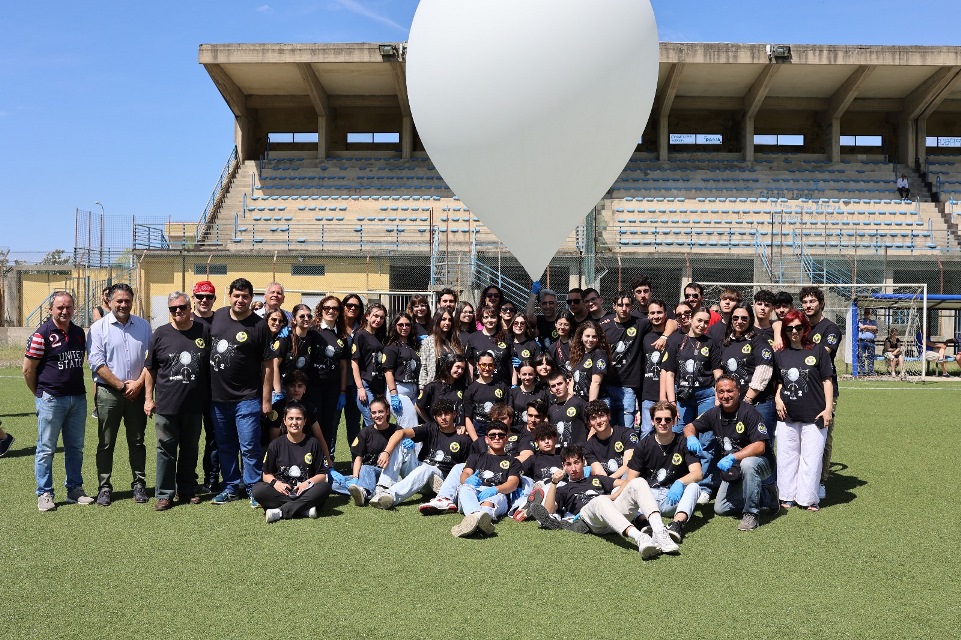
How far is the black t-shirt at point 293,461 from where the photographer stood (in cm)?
596

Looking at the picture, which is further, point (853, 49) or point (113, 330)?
point (853, 49)

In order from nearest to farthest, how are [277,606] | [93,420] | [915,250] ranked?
[277,606] → [93,420] → [915,250]

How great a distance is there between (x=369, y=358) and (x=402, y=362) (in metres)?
0.31

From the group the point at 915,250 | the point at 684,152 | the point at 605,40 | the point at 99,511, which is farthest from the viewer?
the point at 684,152

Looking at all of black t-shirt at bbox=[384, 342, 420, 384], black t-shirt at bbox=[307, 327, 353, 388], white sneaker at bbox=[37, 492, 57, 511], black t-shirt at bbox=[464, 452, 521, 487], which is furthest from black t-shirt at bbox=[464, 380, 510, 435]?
white sneaker at bbox=[37, 492, 57, 511]

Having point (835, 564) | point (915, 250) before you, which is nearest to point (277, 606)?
point (835, 564)

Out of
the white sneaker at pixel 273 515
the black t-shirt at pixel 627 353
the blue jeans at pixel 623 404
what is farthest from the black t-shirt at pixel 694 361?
the white sneaker at pixel 273 515

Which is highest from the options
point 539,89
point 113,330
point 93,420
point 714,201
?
point 714,201

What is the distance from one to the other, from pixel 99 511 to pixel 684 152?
25.7m

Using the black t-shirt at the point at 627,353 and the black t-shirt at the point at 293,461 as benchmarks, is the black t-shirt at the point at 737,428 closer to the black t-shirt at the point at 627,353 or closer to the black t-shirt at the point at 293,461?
the black t-shirt at the point at 627,353

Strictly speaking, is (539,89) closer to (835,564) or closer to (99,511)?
(835,564)

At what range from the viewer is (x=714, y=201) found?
25.3 metres

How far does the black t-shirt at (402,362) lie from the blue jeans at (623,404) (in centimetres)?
168

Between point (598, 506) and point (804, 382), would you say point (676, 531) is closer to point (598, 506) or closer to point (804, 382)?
point (598, 506)
